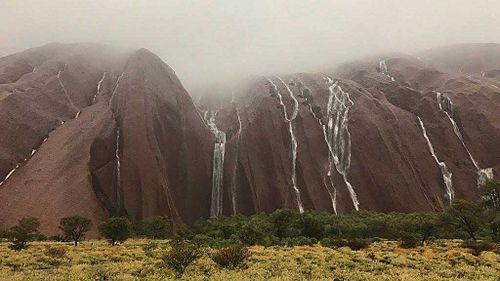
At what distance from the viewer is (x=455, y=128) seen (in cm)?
12825

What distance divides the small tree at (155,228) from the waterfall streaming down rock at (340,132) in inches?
1962

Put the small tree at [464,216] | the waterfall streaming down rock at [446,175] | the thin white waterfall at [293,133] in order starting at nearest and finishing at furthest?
the small tree at [464,216]
the waterfall streaming down rock at [446,175]
the thin white waterfall at [293,133]

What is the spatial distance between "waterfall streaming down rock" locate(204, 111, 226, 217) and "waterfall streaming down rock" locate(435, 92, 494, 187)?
68.6 m

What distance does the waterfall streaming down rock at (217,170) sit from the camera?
116875 mm

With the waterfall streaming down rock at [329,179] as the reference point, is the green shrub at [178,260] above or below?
above

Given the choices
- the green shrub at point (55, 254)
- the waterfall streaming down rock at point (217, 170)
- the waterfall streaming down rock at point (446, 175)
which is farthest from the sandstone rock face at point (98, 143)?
the waterfall streaming down rock at point (446, 175)

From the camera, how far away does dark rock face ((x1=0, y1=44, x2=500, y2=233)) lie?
103375 millimetres

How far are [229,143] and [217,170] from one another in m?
11.0

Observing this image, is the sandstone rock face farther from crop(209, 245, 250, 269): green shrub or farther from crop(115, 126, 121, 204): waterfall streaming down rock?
crop(209, 245, 250, 269): green shrub

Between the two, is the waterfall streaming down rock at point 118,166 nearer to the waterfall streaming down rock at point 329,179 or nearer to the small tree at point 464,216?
the waterfall streaming down rock at point 329,179

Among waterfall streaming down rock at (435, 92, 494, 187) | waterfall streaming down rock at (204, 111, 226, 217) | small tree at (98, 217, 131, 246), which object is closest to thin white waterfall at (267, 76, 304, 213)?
waterfall streaming down rock at (204, 111, 226, 217)

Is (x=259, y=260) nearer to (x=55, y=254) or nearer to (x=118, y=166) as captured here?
(x=55, y=254)

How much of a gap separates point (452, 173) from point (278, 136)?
4858cm

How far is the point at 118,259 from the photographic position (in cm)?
3731
